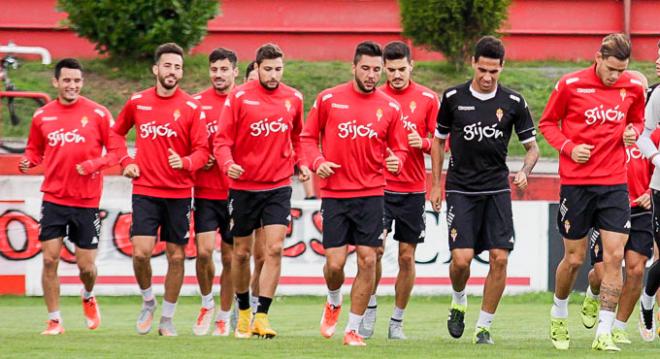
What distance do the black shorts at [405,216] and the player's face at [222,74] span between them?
209 centimetres

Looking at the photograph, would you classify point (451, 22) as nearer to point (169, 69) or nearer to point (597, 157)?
point (169, 69)

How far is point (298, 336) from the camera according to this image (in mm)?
14641

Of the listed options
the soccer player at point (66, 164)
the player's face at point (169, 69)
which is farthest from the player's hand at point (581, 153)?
the soccer player at point (66, 164)

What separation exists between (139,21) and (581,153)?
52.9 feet

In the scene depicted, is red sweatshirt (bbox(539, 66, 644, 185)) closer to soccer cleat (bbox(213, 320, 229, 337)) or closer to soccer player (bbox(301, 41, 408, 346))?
soccer player (bbox(301, 41, 408, 346))

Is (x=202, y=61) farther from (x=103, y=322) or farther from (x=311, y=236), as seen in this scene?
(x=103, y=322)

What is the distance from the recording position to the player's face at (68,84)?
50.0 feet

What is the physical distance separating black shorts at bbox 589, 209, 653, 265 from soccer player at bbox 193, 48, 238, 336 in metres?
3.68

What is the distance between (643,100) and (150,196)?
4.90 m

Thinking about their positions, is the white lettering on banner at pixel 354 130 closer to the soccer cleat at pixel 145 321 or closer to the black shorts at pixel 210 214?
the black shorts at pixel 210 214

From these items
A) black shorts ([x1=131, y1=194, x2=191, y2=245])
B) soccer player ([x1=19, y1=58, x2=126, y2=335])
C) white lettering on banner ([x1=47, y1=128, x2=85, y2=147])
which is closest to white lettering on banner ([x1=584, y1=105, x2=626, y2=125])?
black shorts ([x1=131, y1=194, x2=191, y2=245])

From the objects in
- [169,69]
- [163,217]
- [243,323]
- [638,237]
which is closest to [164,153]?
[163,217]

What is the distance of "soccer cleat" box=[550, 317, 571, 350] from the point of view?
12.7 meters

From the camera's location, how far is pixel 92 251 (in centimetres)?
1551
